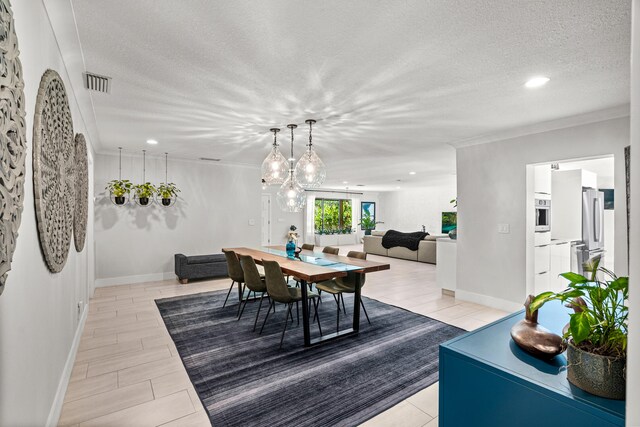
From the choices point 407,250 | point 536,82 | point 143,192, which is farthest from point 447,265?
point 143,192

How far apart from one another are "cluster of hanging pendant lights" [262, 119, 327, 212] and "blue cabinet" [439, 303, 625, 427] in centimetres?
265

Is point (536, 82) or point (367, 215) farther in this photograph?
point (367, 215)

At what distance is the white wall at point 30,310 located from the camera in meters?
1.17

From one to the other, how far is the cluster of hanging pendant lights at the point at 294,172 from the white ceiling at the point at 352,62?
388mm

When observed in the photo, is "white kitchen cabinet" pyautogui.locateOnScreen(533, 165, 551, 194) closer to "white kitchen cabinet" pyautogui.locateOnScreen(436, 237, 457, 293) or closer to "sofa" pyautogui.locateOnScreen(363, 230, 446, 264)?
"white kitchen cabinet" pyautogui.locateOnScreen(436, 237, 457, 293)

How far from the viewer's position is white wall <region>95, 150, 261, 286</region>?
5.62 metres

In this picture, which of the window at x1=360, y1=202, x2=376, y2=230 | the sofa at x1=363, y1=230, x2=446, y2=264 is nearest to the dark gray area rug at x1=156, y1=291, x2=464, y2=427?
the sofa at x1=363, y1=230, x2=446, y2=264

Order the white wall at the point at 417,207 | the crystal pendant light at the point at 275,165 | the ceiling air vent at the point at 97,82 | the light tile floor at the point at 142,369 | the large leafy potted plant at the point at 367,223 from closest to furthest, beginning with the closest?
1. the light tile floor at the point at 142,369
2. the ceiling air vent at the point at 97,82
3. the crystal pendant light at the point at 275,165
4. the white wall at the point at 417,207
5. the large leafy potted plant at the point at 367,223

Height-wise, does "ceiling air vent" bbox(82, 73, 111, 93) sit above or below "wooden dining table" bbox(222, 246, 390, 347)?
above

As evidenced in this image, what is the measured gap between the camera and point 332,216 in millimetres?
13508

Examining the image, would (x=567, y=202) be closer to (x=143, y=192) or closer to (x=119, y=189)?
(x=143, y=192)

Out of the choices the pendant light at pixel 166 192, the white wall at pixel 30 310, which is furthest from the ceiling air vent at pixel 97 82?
the pendant light at pixel 166 192

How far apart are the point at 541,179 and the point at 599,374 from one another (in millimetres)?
4043

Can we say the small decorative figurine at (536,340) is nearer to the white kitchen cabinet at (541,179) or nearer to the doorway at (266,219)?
the white kitchen cabinet at (541,179)
